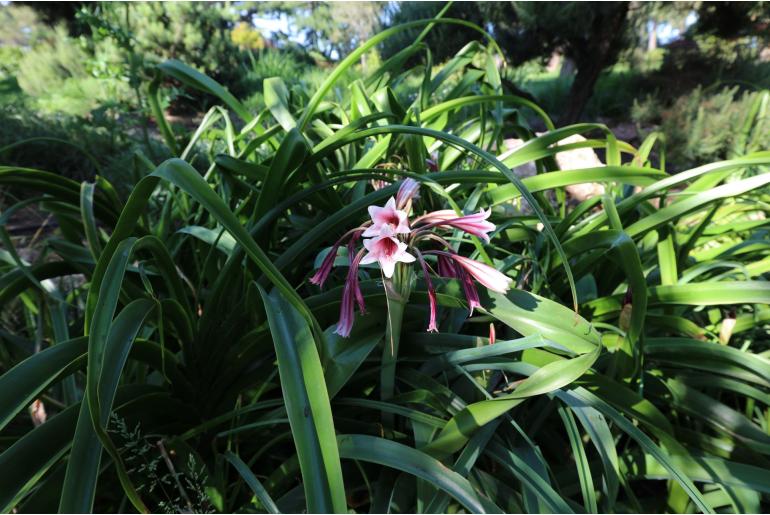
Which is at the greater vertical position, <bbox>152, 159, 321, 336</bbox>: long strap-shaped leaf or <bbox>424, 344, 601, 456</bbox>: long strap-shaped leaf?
<bbox>152, 159, 321, 336</bbox>: long strap-shaped leaf

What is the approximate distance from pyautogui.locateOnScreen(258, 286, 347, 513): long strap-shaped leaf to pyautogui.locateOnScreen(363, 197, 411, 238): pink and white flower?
17cm

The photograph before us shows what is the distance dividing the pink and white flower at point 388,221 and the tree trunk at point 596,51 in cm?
513

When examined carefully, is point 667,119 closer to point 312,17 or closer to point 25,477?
point 25,477

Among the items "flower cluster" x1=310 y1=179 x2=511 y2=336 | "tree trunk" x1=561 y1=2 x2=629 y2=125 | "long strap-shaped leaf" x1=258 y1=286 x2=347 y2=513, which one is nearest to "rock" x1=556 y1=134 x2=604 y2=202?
"flower cluster" x1=310 y1=179 x2=511 y2=336

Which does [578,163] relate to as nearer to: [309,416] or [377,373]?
[377,373]

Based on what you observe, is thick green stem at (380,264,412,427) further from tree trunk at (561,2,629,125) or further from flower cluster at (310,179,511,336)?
tree trunk at (561,2,629,125)

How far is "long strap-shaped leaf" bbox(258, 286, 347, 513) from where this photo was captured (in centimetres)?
54

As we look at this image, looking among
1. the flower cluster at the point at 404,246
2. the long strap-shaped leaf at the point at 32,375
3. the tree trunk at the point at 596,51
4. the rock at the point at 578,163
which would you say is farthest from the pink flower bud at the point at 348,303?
the tree trunk at the point at 596,51

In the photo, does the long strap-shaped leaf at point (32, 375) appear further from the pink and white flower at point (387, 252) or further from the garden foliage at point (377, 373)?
the pink and white flower at point (387, 252)

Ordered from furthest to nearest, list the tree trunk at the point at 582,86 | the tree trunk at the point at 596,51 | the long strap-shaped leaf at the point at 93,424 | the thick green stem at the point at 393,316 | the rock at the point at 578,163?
the tree trunk at the point at 582,86, the tree trunk at the point at 596,51, the rock at the point at 578,163, the thick green stem at the point at 393,316, the long strap-shaped leaf at the point at 93,424

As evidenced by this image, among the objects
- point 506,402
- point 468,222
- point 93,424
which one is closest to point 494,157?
point 468,222

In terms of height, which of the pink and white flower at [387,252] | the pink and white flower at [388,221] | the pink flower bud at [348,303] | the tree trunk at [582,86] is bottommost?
the tree trunk at [582,86]

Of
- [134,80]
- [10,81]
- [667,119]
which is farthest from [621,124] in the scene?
[10,81]

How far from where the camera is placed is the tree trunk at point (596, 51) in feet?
16.0
